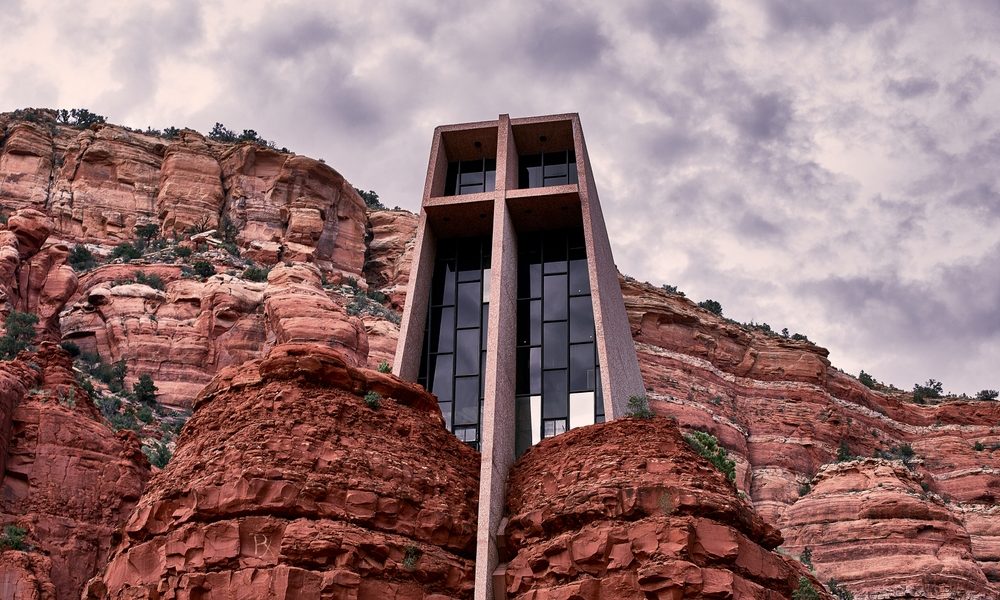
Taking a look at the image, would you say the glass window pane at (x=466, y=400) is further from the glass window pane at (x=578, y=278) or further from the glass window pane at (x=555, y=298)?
the glass window pane at (x=578, y=278)

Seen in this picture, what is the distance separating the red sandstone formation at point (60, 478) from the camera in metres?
31.7

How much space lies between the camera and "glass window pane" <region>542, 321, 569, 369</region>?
3288 centimetres

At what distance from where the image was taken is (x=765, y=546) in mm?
24984

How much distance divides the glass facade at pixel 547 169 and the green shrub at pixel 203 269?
95.1 feet

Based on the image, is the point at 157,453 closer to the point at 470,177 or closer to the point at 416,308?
the point at 416,308

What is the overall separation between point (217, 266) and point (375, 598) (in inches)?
1728

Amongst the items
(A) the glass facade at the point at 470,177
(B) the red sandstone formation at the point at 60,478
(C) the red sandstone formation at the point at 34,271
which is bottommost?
(B) the red sandstone formation at the point at 60,478

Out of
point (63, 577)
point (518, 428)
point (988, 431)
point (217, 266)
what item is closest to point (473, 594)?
point (518, 428)

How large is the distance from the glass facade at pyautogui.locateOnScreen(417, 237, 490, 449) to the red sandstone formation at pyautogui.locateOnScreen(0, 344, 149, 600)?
875 centimetres

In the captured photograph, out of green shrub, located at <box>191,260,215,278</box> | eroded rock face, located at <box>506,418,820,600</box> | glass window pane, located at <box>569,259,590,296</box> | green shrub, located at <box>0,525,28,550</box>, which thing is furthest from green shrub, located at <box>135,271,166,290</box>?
eroded rock face, located at <box>506,418,820,600</box>

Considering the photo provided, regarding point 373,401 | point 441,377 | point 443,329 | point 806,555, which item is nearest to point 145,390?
point 443,329

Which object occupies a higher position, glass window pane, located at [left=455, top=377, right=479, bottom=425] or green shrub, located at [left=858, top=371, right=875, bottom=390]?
green shrub, located at [left=858, top=371, right=875, bottom=390]

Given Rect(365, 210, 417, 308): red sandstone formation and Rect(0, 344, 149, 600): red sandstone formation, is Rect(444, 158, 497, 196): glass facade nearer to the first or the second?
Rect(0, 344, 149, 600): red sandstone formation

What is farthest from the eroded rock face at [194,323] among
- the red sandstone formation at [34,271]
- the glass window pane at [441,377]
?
the glass window pane at [441,377]
